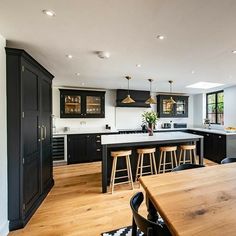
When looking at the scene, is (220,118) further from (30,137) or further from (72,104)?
(30,137)

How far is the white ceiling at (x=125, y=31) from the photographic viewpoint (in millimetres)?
1327

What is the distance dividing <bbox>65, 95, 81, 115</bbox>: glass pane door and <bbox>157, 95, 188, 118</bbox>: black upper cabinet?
9.79 ft

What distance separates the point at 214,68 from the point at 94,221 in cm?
335

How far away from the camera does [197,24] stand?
5.21 ft

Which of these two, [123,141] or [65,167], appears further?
[65,167]

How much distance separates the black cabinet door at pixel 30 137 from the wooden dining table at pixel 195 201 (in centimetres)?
167

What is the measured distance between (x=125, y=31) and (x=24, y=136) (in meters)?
1.83

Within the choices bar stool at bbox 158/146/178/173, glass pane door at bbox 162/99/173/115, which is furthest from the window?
bar stool at bbox 158/146/178/173

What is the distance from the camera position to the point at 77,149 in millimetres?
4844

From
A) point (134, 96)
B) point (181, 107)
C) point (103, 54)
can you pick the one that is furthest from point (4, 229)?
point (181, 107)

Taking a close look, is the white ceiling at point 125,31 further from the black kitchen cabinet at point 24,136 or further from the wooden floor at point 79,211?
the wooden floor at point 79,211

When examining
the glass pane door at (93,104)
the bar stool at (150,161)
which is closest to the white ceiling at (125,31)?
the bar stool at (150,161)

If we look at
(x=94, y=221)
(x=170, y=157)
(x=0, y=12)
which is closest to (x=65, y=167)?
(x=94, y=221)

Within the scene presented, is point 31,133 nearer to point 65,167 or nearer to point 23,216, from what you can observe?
point 23,216
